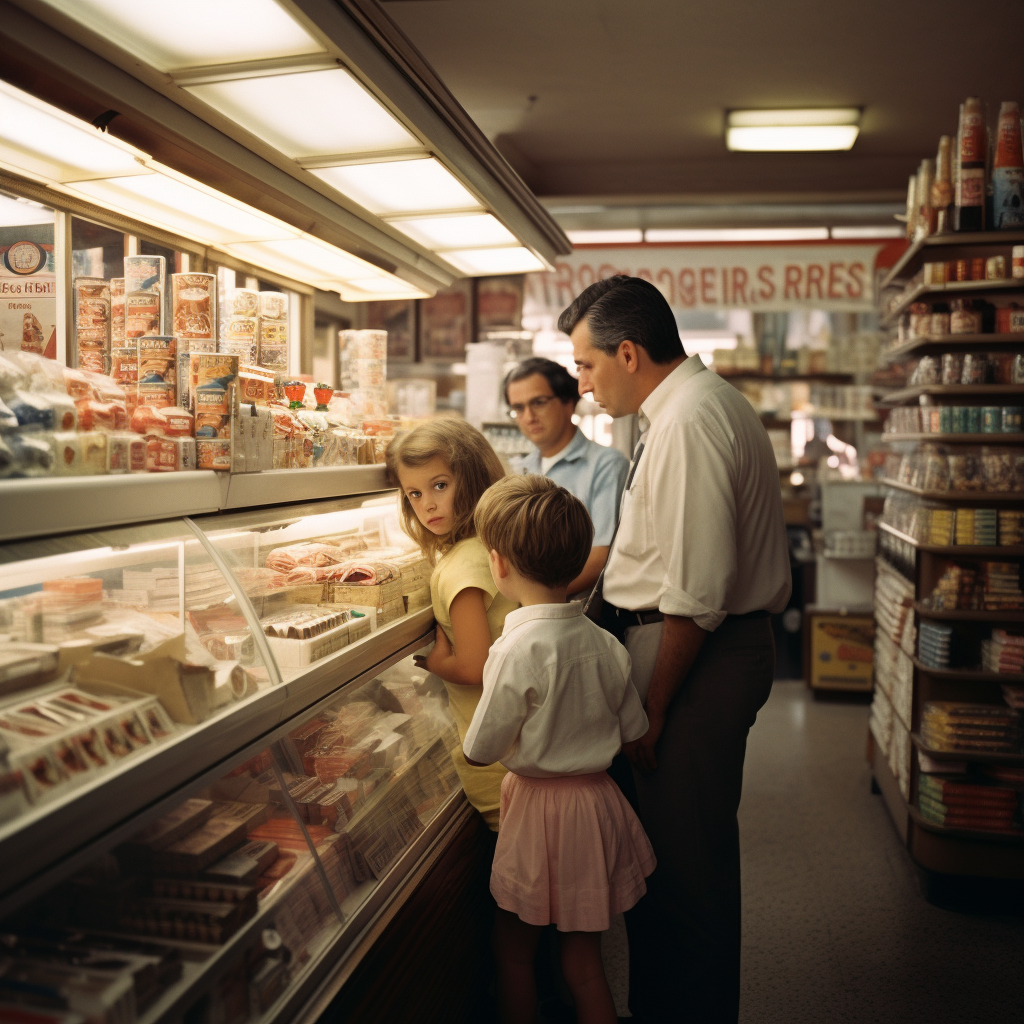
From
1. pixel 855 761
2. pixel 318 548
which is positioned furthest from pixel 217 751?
pixel 855 761

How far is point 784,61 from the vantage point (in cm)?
486

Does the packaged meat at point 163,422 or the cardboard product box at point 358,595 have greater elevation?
the packaged meat at point 163,422

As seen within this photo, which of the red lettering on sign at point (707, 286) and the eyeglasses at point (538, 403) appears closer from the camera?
the eyeglasses at point (538, 403)

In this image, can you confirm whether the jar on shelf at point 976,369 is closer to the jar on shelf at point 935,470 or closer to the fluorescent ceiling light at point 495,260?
the jar on shelf at point 935,470

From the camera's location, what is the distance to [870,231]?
8.44 m

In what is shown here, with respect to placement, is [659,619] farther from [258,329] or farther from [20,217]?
[20,217]

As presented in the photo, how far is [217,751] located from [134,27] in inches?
48.4

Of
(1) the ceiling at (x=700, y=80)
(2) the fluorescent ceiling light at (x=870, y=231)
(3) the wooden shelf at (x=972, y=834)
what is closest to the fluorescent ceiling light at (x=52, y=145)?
(1) the ceiling at (x=700, y=80)

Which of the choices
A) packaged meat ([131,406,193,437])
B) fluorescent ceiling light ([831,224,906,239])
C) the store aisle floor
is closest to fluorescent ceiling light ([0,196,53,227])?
packaged meat ([131,406,193,437])

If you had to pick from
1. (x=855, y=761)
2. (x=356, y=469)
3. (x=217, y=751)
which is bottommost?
(x=855, y=761)

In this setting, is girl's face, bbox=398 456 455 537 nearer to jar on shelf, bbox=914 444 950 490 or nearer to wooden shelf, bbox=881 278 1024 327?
jar on shelf, bbox=914 444 950 490

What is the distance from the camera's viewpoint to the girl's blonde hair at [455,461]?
2357mm

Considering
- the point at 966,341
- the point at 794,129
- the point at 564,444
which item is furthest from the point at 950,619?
the point at 794,129

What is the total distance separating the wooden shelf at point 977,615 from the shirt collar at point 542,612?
2.12 metres
